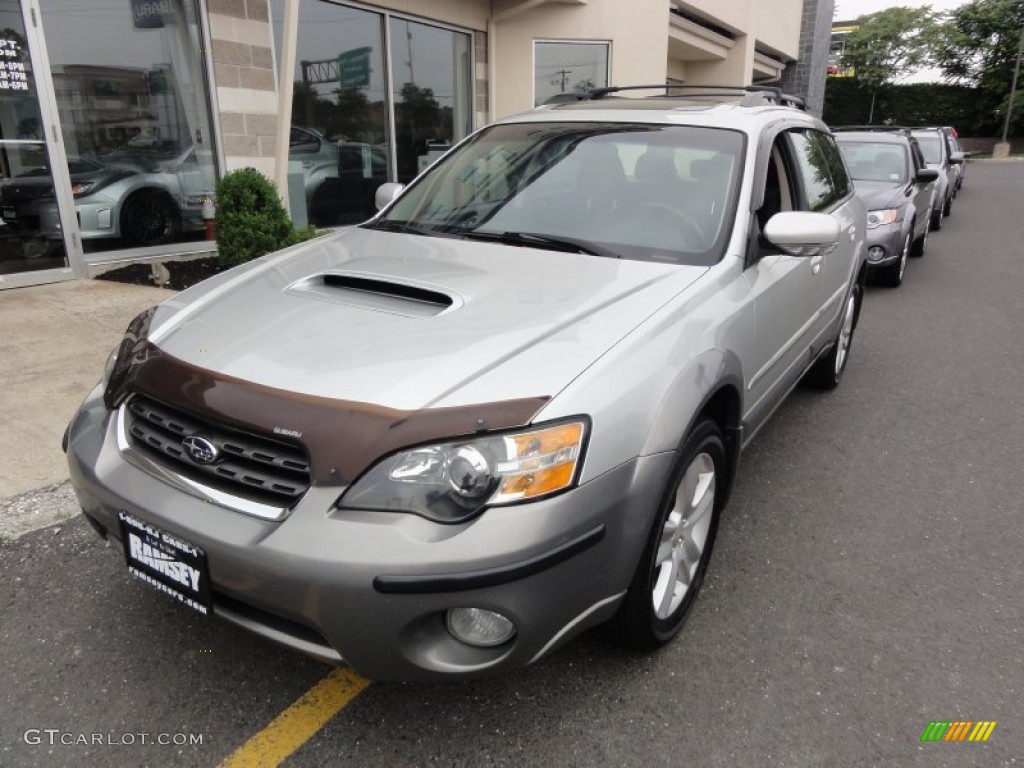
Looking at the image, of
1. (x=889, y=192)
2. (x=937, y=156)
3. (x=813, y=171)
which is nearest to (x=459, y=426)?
(x=813, y=171)

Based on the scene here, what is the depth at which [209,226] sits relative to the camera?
799cm

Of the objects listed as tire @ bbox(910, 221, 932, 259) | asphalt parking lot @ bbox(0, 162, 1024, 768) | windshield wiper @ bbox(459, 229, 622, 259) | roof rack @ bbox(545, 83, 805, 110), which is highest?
roof rack @ bbox(545, 83, 805, 110)

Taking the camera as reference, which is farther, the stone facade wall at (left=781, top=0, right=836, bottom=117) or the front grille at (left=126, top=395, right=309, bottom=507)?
the stone facade wall at (left=781, top=0, right=836, bottom=117)

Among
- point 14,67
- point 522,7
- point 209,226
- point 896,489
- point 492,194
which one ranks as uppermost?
point 522,7

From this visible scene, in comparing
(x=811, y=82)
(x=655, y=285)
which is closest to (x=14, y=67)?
(x=655, y=285)

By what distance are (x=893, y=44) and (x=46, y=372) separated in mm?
53945

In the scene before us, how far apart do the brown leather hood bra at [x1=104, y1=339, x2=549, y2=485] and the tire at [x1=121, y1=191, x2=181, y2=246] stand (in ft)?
20.7

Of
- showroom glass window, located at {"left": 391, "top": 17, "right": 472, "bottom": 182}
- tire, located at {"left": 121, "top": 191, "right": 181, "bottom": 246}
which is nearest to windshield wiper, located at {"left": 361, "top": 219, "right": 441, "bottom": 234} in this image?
tire, located at {"left": 121, "top": 191, "right": 181, "bottom": 246}

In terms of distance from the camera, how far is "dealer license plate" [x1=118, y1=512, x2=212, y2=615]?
1.90 m

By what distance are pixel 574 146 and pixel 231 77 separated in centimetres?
568

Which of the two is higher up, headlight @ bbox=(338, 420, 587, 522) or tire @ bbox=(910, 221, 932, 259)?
headlight @ bbox=(338, 420, 587, 522)

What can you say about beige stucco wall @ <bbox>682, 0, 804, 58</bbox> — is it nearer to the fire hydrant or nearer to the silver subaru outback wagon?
the fire hydrant

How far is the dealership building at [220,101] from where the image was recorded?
645cm

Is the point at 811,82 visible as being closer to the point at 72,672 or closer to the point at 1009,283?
the point at 1009,283
